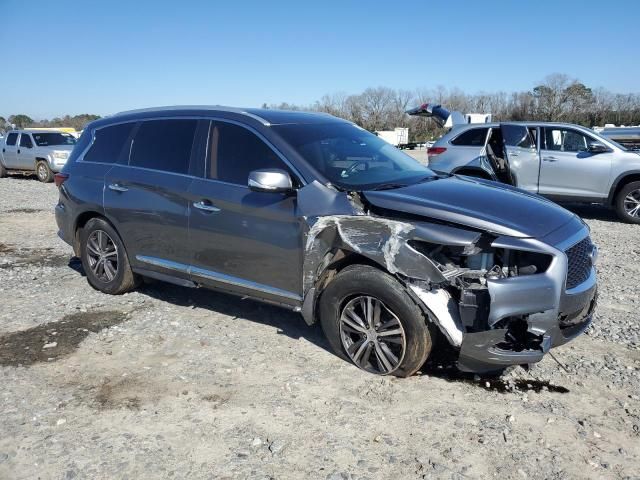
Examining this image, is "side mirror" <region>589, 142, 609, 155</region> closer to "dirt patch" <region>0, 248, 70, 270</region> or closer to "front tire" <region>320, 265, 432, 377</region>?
"front tire" <region>320, 265, 432, 377</region>

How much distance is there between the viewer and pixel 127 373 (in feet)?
13.5

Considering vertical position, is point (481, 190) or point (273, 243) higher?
point (481, 190)

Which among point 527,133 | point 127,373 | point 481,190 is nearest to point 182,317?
point 127,373

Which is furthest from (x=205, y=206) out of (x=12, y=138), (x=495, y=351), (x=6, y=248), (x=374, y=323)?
(x=12, y=138)

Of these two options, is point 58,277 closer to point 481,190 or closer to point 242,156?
point 242,156

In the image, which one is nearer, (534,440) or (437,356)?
(534,440)

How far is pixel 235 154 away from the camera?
4.62 meters

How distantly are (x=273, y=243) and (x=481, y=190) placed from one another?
1.66 meters

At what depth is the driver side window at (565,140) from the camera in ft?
32.8

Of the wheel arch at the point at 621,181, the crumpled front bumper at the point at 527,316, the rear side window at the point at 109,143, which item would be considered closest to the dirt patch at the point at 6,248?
the rear side window at the point at 109,143

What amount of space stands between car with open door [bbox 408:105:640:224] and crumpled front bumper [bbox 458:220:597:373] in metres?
6.53

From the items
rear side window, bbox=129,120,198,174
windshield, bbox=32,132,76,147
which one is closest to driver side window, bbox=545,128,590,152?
rear side window, bbox=129,120,198,174

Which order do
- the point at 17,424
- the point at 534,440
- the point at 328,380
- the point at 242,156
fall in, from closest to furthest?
the point at 534,440 < the point at 17,424 < the point at 328,380 < the point at 242,156

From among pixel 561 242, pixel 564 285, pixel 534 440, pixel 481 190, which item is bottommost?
pixel 534 440
